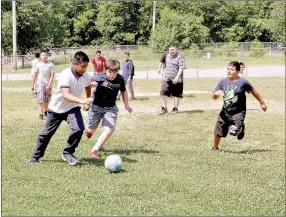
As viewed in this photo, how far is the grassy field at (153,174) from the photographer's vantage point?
6.10 metres

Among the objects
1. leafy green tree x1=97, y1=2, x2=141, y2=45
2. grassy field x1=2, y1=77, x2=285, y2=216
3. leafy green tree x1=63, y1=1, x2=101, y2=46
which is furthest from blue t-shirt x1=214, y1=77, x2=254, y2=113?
leafy green tree x1=63, y1=1, x2=101, y2=46

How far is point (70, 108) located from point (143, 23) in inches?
2285

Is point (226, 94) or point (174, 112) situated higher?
point (226, 94)

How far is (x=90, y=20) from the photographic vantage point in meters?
64.7

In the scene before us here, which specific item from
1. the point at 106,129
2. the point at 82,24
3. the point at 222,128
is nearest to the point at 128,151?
the point at 106,129

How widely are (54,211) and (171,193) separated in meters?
1.64

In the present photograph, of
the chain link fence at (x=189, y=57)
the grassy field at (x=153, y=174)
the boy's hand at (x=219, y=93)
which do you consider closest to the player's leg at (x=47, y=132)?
the grassy field at (x=153, y=174)

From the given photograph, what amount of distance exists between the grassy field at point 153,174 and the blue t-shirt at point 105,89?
95cm

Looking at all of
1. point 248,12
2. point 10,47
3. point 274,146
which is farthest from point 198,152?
point 248,12

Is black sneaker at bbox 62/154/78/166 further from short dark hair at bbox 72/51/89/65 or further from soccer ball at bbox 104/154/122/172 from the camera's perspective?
short dark hair at bbox 72/51/89/65

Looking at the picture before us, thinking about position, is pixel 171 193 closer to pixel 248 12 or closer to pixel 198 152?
pixel 198 152

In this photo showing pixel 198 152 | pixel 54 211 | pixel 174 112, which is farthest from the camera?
pixel 174 112

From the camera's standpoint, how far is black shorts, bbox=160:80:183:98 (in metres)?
15.0

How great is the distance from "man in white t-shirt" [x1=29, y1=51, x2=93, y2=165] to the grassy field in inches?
10.3
